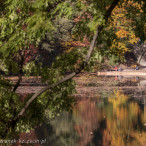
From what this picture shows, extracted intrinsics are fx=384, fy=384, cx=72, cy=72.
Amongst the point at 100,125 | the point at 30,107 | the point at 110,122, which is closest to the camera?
the point at 30,107

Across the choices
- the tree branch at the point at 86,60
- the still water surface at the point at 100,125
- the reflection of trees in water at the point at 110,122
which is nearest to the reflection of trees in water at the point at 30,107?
the tree branch at the point at 86,60

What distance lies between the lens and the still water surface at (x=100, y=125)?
15570mm

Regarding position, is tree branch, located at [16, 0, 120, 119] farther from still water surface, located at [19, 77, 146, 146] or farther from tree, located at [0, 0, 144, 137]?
still water surface, located at [19, 77, 146, 146]

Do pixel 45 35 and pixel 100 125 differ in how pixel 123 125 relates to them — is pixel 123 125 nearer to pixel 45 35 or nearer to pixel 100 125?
pixel 100 125

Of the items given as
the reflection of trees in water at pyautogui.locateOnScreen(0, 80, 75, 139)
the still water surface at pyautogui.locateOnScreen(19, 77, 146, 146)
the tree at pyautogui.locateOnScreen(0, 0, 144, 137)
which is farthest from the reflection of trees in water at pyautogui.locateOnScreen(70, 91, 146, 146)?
the tree at pyautogui.locateOnScreen(0, 0, 144, 137)

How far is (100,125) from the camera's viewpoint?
18.4 meters

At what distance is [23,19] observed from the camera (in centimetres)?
1091

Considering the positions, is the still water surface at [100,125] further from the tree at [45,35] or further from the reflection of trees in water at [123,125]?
the tree at [45,35]

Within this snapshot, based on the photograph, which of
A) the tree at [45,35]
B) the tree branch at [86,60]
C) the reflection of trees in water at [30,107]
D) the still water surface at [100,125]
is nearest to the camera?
the tree at [45,35]

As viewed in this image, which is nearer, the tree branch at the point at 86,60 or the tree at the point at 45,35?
the tree at the point at 45,35

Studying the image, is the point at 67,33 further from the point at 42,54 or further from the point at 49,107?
the point at 49,107

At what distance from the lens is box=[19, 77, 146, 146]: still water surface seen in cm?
1557

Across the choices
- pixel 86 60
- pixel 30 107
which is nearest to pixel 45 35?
pixel 86 60

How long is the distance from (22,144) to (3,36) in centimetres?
538
